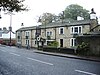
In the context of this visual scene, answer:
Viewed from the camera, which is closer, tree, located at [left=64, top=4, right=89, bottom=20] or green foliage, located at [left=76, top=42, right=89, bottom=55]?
green foliage, located at [left=76, top=42, right=89, bottom=55]

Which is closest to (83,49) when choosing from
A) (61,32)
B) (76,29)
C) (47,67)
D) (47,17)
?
(47,67)

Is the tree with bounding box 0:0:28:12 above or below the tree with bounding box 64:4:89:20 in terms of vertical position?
below

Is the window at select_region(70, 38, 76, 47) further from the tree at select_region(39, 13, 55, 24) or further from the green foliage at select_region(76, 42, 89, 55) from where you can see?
the tree at select_region(39, 13, 55, 24)

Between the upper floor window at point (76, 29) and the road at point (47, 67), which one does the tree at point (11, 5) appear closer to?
the road at point (47, 67)

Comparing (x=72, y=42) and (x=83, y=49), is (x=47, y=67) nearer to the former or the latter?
(x=83, y=49)

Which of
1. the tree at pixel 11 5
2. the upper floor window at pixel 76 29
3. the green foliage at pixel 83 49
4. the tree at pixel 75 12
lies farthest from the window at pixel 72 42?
the tree at pixel 75 12

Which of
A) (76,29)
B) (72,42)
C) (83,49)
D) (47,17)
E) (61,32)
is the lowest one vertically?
(83,49)

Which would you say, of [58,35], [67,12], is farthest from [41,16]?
[58,35]

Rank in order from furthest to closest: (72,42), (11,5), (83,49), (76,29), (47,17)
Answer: (47,17), (72,42), (76,29), (83,49), (11,5)

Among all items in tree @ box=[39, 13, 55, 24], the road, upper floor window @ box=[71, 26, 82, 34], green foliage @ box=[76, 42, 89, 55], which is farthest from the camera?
tree @ box=[39, 13, 55, 24]

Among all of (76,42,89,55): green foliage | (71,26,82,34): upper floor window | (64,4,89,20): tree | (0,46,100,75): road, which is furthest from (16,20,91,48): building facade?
(64,4,89,20): tree

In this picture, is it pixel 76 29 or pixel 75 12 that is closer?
pixel 76 29

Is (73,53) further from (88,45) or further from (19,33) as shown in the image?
(19,33)

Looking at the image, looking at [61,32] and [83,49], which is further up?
[61,32]
